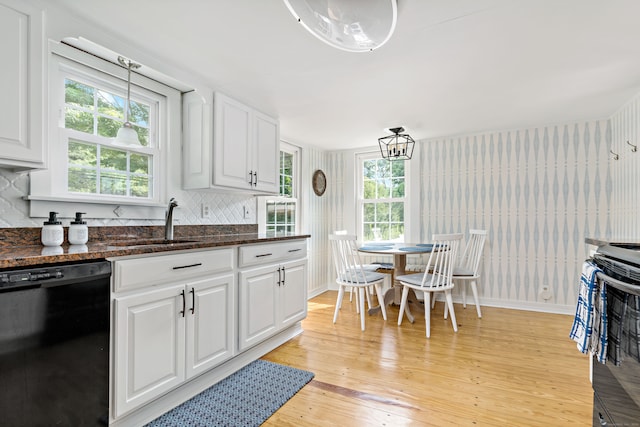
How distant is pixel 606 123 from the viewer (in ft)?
11.6

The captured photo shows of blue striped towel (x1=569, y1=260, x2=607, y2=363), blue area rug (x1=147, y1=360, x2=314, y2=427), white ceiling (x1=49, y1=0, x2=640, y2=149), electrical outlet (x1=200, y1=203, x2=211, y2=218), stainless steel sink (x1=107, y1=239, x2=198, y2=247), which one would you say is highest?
white ceiling (x1=49, y1=0, x2=640, y2=149)

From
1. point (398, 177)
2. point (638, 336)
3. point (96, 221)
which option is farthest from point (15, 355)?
point (398, 177)

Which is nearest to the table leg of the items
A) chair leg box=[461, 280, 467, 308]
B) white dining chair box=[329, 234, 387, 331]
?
white dining chair box=[329, 234, 387, 331]

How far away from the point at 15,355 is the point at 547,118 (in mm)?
4463

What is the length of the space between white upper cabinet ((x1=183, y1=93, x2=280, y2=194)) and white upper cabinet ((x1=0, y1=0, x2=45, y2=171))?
1.10 metres

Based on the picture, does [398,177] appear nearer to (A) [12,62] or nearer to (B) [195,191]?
(B) [195,191]

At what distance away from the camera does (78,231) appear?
5.99 ft

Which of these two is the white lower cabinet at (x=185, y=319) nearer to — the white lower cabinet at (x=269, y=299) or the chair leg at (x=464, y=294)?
the white lower cabinet at (x=269, y=299)

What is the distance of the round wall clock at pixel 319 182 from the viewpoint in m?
4.74

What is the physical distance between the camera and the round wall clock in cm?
474

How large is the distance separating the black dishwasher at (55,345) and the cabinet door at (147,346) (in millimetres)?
71

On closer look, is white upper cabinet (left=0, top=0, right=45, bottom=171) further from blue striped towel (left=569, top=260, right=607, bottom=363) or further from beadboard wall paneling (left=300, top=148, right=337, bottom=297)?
beadboard wall paneling (left=300, top=148, right=337, bottom=297)

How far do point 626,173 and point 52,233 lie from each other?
446 centimetres

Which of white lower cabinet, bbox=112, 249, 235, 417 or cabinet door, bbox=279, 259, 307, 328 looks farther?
cabinet door, bbox=279, 259, 307, 328
